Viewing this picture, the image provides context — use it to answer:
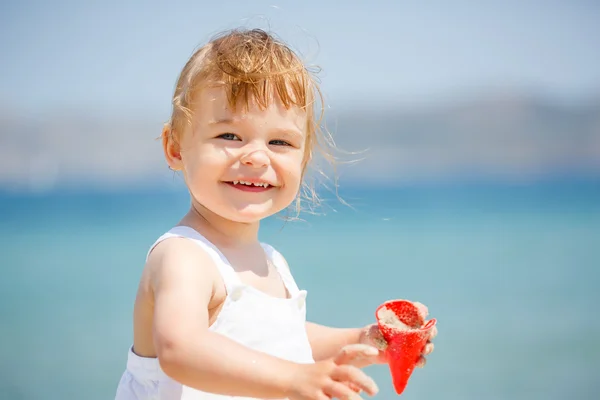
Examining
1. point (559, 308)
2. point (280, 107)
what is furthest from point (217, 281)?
point (559, 308)

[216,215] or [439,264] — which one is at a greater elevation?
[439,264]

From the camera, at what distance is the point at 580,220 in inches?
495

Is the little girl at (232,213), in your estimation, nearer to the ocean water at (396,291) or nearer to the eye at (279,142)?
the eye at (279,142)

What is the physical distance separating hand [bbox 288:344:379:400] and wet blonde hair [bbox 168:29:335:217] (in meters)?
0.67

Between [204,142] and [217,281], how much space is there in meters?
0.33

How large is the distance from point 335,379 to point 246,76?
77cm

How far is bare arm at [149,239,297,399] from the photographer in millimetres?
1204

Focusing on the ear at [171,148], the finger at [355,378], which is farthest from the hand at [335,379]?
the ear at [171,148]

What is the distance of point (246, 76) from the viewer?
1.59m

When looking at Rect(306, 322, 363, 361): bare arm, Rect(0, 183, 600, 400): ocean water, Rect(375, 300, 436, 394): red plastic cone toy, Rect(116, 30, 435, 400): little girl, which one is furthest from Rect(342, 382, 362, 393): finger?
Rect(0, 183, 600, 400): ocean water

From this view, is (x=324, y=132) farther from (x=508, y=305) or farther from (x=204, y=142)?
(x=508, y=305)

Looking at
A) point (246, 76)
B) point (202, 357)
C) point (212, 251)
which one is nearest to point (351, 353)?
point (202, 357)

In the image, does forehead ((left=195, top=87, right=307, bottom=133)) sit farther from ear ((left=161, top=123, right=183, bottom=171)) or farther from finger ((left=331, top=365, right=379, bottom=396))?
finger ((left=331, top=365, right=379, bottom=396))

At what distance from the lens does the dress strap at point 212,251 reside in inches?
60.1
